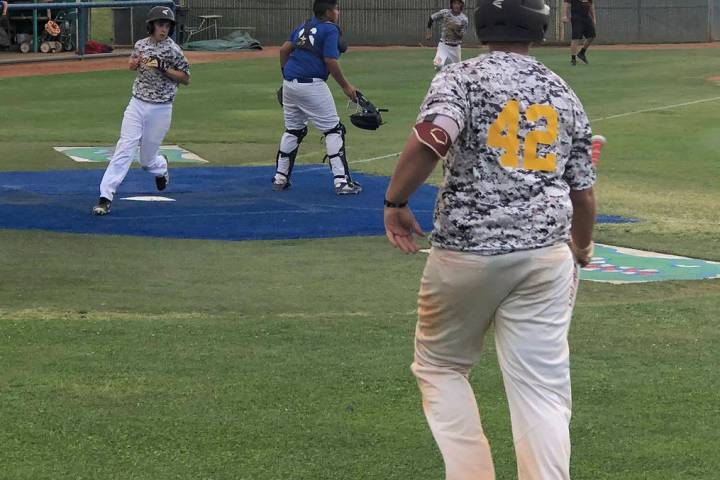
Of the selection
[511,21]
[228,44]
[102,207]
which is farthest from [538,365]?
[228,44]

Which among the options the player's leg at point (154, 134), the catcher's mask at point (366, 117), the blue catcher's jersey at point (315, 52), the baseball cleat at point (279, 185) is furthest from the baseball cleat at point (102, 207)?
the catcher's mask at point (366, 117)

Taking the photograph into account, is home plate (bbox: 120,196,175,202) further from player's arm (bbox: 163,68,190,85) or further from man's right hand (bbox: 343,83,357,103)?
man's right hand (bbox: 343,83,357,103)

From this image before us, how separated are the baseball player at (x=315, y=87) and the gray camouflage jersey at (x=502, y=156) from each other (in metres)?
9.39

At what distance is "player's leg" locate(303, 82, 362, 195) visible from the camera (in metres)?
14.6

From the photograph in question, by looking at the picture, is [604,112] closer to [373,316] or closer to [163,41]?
[163,41]

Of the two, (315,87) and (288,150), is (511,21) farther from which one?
(288,150)

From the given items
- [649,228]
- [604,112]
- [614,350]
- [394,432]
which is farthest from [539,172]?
[604,112]

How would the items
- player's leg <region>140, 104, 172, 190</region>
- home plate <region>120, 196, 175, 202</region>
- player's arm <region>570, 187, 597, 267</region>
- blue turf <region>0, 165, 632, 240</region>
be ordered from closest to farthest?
1. player's arm <region>570, 187, 597, 267</region>
2. blue turf <region>0, 165, 632, 240</region>
3. player's leg <region>140, 104, 172, 190</region>
4. home plate <region>120, 196, 175, 202</region>

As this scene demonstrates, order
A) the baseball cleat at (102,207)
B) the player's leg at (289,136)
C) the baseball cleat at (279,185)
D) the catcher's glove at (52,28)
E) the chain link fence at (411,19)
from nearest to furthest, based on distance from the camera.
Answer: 1. the baseball cleat at (102,207)
2. the player's leg at (289,136)
3. the baseball cleat at (279,185)
4. the catcher's glove at (52,28)
5. the chain link fence at (411,19)

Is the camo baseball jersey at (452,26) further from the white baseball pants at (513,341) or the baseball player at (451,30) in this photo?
the white baseball pants at (513,341)

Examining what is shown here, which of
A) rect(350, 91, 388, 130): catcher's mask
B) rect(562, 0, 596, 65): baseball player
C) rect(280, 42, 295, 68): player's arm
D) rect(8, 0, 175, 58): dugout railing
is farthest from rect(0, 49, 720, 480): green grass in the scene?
rect(562, 0, 596, 65): baseball player

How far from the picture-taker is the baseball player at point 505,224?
15.5 ft

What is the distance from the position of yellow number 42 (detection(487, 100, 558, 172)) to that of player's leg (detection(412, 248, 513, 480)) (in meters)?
0.35

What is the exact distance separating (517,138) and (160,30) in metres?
9.24
